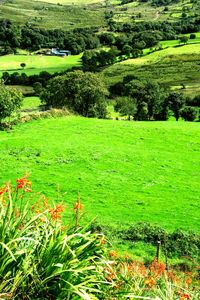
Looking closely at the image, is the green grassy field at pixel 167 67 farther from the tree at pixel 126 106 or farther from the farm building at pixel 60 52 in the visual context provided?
the tree at pixel 126 106

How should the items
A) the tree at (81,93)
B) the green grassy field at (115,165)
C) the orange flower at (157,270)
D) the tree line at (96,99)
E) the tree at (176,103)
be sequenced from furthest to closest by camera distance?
the tree at (176,103), the tree at (81,93), the tree line at (96,99), the green grassy field at (115,165), the orange flower at (157,270)

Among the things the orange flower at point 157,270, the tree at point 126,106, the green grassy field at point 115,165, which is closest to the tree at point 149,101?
the tree at point 126,106

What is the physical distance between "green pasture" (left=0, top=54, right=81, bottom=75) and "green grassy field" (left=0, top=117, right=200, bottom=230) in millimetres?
101386

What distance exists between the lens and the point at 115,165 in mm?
36656

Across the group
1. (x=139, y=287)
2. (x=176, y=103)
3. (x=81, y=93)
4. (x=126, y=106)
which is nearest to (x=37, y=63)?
(x=176, y=103)

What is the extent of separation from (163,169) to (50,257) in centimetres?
2987

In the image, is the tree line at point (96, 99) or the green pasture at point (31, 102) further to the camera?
the green pasture at point (31, 102)

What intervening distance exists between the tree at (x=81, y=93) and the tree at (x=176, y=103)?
25.0 metres

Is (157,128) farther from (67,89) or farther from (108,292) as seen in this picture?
(108,292)

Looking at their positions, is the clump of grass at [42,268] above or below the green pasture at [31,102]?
above

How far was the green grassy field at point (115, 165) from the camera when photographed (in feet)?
92.5

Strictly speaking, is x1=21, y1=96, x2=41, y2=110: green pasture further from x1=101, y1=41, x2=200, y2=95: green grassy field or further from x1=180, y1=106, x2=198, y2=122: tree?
x1=180, y1=106, x2=198, y2=122: tree

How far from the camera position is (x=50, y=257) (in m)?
6.77

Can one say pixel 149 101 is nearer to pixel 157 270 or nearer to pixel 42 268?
pixel 157 270
